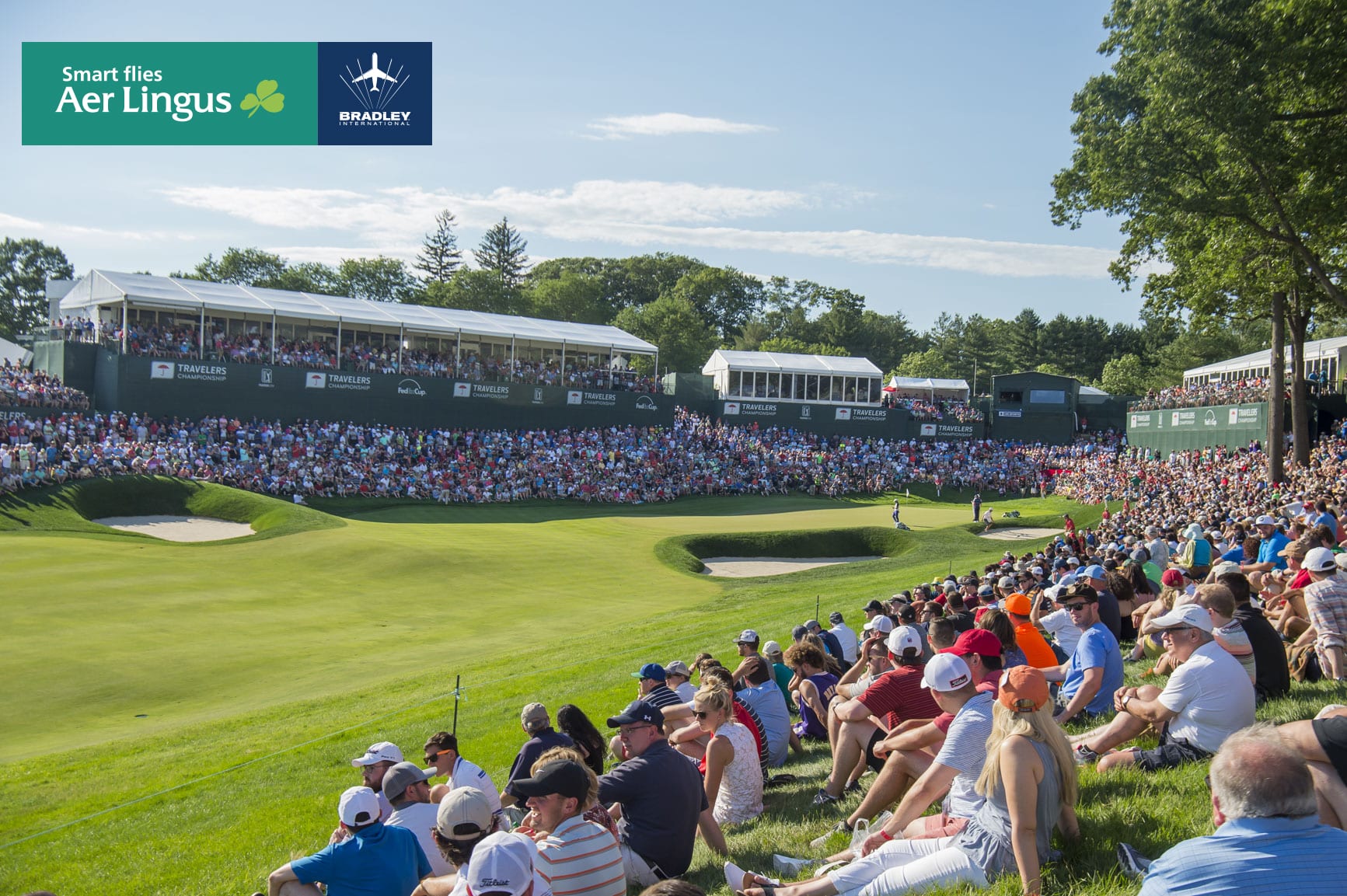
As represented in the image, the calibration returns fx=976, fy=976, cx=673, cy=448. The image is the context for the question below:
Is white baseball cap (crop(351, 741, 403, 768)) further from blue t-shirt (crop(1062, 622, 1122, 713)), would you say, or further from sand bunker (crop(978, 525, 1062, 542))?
sand bunker (crop(978, 525, 1062, 542))

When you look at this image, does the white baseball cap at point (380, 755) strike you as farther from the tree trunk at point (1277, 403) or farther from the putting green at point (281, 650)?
the tree trunk at point (1277, 403)

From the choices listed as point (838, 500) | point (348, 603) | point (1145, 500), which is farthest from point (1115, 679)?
point (838, 500)

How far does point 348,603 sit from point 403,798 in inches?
720

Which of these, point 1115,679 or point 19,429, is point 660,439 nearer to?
point 19,429

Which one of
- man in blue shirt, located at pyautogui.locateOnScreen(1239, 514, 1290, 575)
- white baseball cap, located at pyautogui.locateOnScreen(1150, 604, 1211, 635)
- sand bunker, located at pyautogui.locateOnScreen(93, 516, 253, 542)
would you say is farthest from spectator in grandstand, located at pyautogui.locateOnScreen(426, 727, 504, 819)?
sand bunker, located at pyautogui.locateOnScreen(93, 516, 253, 542)

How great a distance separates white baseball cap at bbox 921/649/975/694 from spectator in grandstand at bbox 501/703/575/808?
2.66 m

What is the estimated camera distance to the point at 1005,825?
16.8 ft

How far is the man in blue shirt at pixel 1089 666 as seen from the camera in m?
8.20

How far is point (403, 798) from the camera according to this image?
6.62 metres

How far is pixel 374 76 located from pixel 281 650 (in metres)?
19.5

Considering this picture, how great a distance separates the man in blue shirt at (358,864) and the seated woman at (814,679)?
194 inches

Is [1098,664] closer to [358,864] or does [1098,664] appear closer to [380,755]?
[380,755]

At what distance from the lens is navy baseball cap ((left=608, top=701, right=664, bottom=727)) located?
6496mm

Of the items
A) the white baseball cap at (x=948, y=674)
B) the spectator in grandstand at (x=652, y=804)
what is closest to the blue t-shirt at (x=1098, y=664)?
the white baseball cap at (x=948, y=674)
